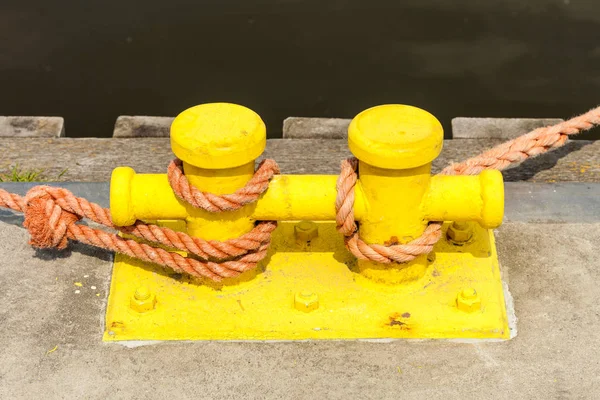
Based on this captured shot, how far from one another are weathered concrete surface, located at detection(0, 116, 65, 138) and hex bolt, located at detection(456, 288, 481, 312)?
189cm

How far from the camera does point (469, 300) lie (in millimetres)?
2303

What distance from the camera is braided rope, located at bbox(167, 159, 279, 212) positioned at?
7.15ft

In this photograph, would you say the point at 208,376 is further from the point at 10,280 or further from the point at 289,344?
the point at 10,280

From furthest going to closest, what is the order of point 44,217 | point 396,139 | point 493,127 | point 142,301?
point 493,127, point 44,217, point 142,301, point 396,139

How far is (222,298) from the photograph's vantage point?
7.78ft

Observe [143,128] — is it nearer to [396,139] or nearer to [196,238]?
[196,238]

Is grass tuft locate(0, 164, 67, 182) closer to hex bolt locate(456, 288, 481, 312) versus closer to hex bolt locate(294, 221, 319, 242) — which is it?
hex bolt locate(294, 221, 319, 242)

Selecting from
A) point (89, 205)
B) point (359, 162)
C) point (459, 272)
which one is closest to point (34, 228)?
point (89, 205)

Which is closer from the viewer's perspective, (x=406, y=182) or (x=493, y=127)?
(x=406, y=182)

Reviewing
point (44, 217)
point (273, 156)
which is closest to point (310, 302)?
point (44, 217)

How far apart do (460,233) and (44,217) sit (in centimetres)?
124

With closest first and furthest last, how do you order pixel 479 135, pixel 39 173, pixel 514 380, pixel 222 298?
pixel 514 380 < pixel 222 298 < pixel 39 173 < pixel 479 135

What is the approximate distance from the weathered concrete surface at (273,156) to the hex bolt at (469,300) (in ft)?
2.85

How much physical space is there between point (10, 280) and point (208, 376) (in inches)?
28.5
